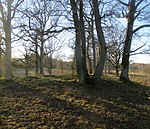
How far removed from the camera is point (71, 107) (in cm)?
735

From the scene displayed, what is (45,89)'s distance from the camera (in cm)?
959

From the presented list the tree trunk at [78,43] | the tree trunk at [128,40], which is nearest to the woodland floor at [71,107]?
the tree trunk at [78,43]

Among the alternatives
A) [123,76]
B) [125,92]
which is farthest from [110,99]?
Answer: [123,76]

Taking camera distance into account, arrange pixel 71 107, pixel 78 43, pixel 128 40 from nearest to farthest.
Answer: pixel 71 107 → pixel 78 43 → pixel 128 40

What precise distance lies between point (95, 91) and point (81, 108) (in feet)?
7.53

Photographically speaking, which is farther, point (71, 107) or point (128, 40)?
point (128, 40)

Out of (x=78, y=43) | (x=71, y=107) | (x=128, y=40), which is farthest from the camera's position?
(x=128, y=40)

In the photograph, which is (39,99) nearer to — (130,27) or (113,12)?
(113,12)

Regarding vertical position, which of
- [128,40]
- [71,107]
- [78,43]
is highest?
[128,40]

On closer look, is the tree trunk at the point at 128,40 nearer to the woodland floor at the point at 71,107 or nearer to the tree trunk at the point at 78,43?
the woodland floor at the point at 71,107

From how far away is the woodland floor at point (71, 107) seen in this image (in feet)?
20.2

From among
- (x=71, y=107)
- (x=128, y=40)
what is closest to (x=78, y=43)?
(x=71, y=107)

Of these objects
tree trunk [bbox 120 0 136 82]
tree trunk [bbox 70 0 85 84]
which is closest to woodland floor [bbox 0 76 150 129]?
tree trunk [bbox 70 0 85 84]

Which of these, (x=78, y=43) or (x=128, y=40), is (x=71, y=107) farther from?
(x=128, y=40)
